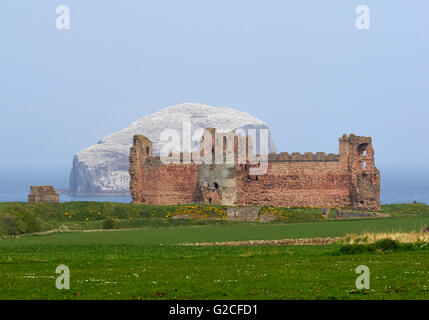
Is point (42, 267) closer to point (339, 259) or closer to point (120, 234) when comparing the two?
point (339, 259)

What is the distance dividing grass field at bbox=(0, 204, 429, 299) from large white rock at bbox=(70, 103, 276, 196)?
436ft

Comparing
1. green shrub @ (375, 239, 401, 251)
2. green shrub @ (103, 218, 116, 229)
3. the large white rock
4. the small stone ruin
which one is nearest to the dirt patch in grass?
green shrub @ (375, 239, 401, 251)

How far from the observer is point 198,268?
24.1 meters

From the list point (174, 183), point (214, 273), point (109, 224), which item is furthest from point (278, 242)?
point (174, 183)

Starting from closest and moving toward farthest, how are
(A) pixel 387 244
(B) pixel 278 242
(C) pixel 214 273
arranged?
1. (C) pixel 214 273
2. (A) pixel 387 244
3. (B) pixel 278 242

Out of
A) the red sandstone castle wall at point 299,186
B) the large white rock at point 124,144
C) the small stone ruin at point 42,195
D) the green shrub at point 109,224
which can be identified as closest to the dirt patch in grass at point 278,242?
the green shrub at point 109,224

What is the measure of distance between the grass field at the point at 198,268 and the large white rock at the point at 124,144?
436 feet

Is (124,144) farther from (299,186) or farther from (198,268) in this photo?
(198,268)

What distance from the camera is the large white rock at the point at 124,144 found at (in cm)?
17475

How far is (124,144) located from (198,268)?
532ft

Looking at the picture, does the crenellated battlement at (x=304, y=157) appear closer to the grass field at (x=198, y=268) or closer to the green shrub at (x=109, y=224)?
the green shrub at (x=109, y=224)

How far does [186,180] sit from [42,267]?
39.4 m
